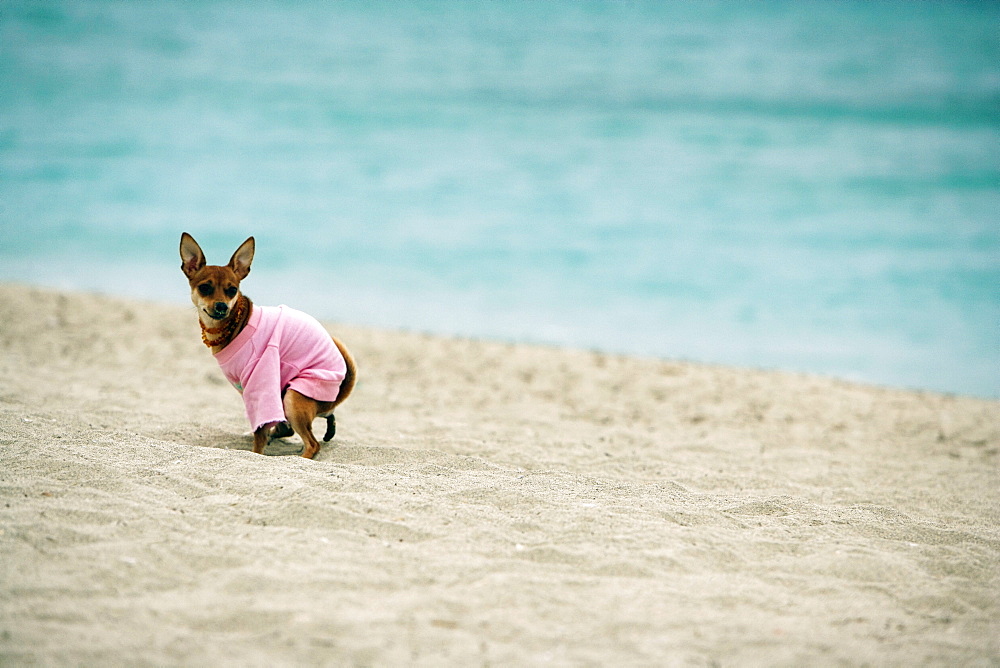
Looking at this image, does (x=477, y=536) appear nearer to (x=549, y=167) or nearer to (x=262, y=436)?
(x=262, y=436)

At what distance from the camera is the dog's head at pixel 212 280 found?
448cm

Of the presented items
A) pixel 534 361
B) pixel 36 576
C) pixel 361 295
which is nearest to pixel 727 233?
pixel 361 295

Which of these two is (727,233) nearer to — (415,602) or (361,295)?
(361,295)

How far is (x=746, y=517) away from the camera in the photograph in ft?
13.8

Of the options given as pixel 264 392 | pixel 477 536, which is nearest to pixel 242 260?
pixel 264 392

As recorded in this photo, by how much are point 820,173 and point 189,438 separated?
15.7 metres

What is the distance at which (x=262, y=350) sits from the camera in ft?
15.2

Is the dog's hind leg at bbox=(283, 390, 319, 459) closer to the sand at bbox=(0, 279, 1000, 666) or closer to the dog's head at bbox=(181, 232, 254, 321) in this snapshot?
the sand at bbox=(0, 279, 1000, 666)

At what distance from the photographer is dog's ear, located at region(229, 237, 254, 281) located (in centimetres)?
469

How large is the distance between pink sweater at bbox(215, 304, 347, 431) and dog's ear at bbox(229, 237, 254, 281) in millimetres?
209

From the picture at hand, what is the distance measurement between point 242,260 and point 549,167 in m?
14.2

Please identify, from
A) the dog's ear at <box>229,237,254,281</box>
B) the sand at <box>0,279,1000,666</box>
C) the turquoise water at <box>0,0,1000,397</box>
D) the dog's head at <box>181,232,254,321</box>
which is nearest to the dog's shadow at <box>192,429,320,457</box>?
the sand at <box>0,279,1000,666</box>


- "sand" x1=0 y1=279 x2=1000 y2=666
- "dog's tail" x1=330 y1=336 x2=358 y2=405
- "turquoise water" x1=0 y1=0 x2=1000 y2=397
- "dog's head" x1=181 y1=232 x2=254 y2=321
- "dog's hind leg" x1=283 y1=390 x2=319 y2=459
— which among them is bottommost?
"sand" x1=0 y1=279 x2=1000 y2=666

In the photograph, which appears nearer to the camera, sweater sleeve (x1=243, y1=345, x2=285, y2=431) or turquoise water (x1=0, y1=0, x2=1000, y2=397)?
sweater sleeve (x1=243, y1=345, x2=285, y2=431)
